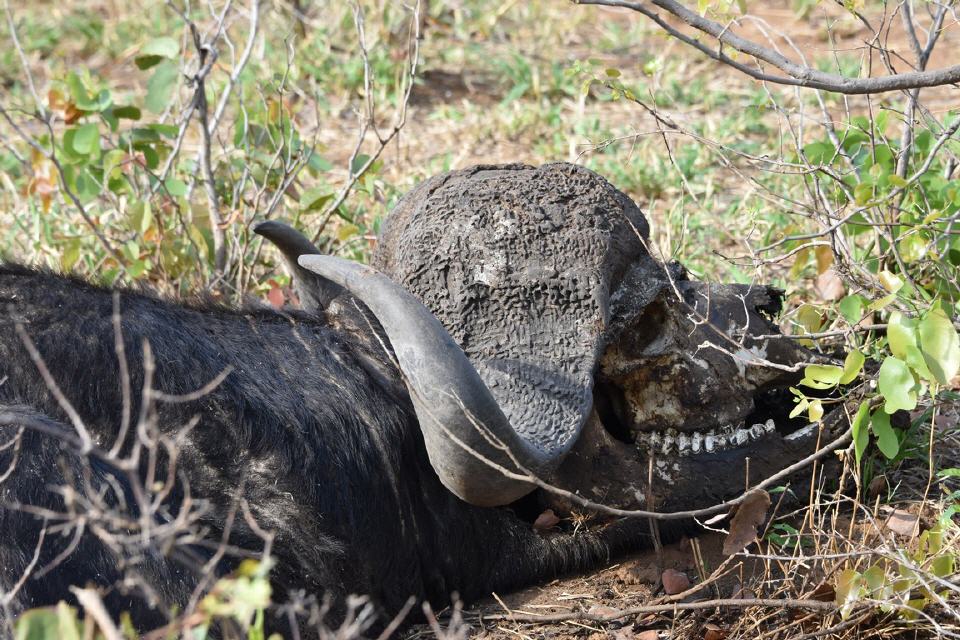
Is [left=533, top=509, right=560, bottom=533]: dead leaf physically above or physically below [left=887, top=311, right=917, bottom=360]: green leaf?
below

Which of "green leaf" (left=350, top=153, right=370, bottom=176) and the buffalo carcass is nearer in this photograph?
the buffalo carcass

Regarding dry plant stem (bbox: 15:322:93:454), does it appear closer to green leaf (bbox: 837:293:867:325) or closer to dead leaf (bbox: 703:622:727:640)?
dead leaf (bbox: 703:622:727:640)

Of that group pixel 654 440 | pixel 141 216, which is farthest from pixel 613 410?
pixel 141 216

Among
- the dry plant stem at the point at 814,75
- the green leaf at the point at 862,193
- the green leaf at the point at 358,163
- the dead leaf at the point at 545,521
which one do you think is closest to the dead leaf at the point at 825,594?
the dead leaf at the point at 545,521

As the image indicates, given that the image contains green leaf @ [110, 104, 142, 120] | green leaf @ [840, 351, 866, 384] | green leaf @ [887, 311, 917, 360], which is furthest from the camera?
green leaf @ [110, 104, 142, 120]

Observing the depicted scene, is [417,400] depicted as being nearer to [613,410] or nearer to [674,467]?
[613,410]

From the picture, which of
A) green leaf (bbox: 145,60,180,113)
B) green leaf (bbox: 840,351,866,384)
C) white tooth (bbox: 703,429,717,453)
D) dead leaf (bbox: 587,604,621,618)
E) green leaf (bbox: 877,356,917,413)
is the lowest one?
dead leaf (bbox: 587,604,621,618)

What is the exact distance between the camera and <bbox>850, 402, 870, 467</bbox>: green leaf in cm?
301

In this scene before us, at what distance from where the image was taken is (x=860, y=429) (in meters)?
3.10

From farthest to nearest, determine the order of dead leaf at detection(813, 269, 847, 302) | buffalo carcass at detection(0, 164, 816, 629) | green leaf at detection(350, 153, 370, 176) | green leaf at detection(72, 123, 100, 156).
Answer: green leaf at detection(350, 153, 370, 176)
green leaf at detection(72, 123, 100, 156)
dead leaf at detection(813, 269, 847, 302)
buffalo carcass at detection(0, 164, 816, 629)

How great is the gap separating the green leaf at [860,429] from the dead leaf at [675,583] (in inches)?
22.5

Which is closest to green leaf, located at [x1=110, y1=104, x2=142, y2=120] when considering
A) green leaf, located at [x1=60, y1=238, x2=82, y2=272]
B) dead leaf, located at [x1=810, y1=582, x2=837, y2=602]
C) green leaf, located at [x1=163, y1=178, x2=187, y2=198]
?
green leaf, located at [x1=163, y1=178, x2=187, y2=198]

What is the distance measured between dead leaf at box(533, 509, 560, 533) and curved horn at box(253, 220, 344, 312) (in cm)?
86

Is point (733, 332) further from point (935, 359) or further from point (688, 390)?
point (935, 359)
